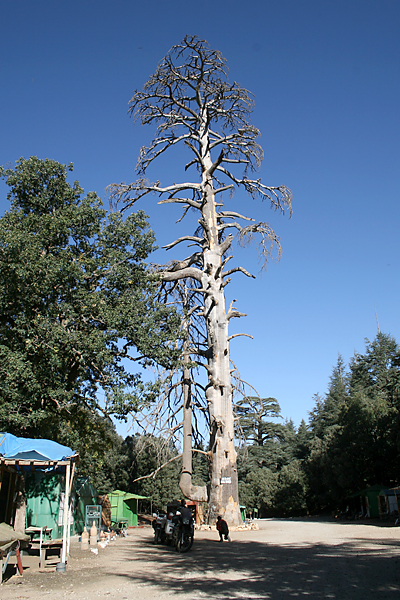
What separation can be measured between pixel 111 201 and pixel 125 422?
10693 mm

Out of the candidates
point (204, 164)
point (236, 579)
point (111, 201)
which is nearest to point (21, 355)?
point (236, 579)

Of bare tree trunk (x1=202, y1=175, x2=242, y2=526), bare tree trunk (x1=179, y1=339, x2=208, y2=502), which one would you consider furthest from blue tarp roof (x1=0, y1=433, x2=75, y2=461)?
bare tree trunk (x1=202, y1=175, x2=242, y2=526)

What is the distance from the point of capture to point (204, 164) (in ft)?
68.6

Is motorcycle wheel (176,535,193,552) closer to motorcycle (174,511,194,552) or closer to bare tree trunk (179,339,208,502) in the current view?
motorcycle (174,511,194,552)

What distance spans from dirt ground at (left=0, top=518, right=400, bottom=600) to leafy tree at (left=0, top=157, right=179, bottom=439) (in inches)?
137

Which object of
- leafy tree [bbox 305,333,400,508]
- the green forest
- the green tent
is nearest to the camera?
the green forest

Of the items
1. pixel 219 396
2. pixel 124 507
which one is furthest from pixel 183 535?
pixel 124 507

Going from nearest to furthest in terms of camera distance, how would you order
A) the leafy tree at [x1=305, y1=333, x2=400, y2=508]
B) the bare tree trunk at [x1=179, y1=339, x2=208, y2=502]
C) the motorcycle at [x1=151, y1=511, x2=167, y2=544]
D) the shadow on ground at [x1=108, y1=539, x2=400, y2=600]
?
the shadow on ground at [x1=108, y1=539, x2=400, y2=600], the motorcycle at [x1=151, y1=511, x2=167, y2=544], the bare tree trunk at [x1=179, y1=339, x2=208, y2=502], the leafy tree at [x1=305, y1=333, x2=400, y2=508]

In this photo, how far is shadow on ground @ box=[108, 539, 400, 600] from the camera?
19.5 feet

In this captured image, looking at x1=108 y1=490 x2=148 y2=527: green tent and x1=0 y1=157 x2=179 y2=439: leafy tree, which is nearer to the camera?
x1=0 y1=157 x2=179 y2=439: leafy tree

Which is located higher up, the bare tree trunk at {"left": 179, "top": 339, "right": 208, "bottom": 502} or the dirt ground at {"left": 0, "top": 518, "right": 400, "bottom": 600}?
the bare tree trunk at {"left": 179, "top": 339, "right": 208, "bottom": 502}

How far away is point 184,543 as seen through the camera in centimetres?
1177

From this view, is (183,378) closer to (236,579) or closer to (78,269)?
(78,269)

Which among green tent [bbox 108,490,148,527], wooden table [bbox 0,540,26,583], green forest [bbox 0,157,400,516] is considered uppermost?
green forest [bbox 0,157,400,516]
